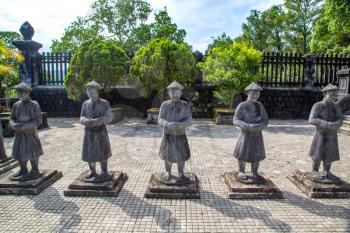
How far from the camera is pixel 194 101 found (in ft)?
48.5

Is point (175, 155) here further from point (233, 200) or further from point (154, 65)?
point (154, 65)

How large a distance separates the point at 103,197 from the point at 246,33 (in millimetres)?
29944

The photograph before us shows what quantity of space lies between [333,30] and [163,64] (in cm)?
1070

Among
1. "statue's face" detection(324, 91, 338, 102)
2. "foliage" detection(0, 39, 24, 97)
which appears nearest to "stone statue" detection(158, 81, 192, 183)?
"statue's face" detection(324, 91, 338, 102)

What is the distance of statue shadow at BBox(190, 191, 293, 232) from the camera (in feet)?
13.0

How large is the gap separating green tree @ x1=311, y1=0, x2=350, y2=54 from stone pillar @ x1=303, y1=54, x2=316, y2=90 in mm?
2919

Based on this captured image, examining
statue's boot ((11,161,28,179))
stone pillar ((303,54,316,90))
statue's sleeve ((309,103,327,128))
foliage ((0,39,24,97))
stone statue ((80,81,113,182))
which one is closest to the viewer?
statue's sleeve ((309,103,327,128))

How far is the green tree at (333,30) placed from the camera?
15.0 metres

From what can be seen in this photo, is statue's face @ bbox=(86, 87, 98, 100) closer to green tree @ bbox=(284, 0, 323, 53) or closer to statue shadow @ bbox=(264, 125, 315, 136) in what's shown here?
statue shadow @ bbox=(264, 125, 315, 136)

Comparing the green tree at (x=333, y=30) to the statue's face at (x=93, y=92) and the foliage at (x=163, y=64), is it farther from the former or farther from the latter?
the statue's face at (x=93, y=92)

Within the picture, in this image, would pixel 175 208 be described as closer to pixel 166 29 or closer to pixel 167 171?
pixel 167 171

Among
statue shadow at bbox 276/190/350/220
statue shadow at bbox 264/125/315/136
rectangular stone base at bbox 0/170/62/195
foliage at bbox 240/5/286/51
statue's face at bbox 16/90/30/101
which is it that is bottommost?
statue shadow at bbox 276/190/350/220

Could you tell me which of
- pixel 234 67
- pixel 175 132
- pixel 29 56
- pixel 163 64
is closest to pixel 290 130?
pixel 234 67

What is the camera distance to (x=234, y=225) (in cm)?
397
